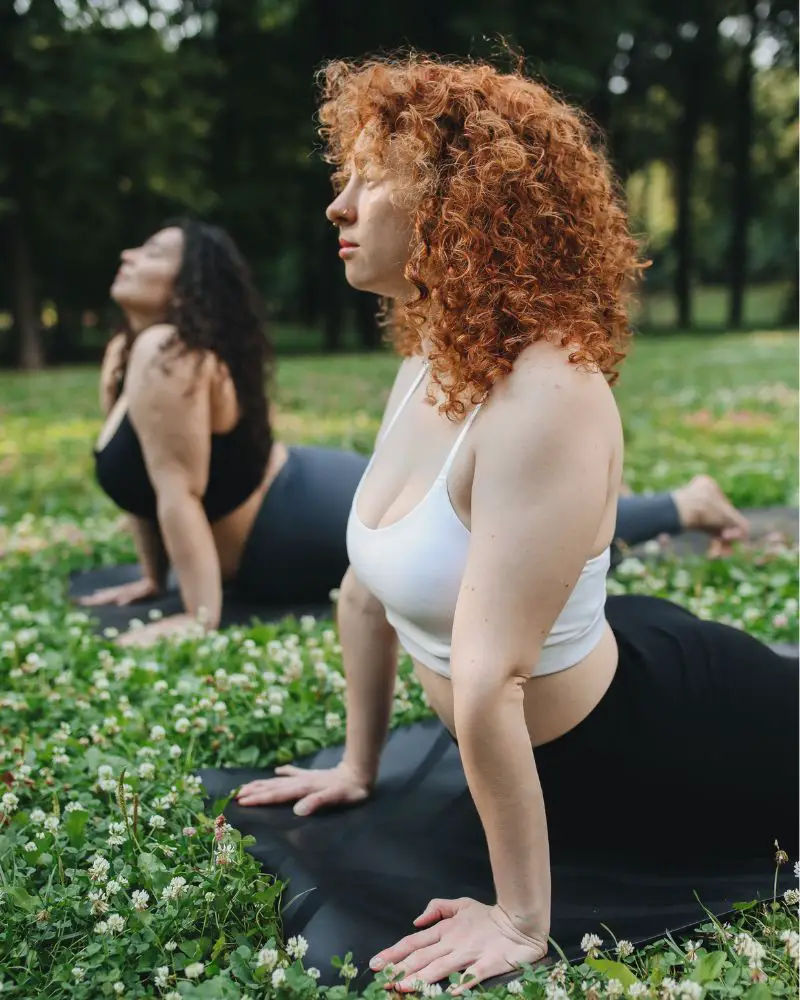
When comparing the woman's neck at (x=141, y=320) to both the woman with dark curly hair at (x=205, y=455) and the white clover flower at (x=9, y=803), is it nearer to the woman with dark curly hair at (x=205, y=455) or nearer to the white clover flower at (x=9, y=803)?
the woman with dark curly hair at (x=205, y=455)

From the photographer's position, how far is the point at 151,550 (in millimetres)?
4789

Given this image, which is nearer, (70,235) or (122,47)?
(122,47)

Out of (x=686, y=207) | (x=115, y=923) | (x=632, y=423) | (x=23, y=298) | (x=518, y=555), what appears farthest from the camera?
(x=686, y=207)

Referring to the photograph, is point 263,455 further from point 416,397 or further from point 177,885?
point 177,885

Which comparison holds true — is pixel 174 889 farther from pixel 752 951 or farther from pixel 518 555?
pixel 752 951

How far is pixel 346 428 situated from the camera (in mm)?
9242

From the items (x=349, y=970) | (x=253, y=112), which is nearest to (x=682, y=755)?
(x=349, y=970)

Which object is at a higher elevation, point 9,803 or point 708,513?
point 708,513

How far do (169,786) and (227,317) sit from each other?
219 centimetres

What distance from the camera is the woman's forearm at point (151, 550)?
15.6ft

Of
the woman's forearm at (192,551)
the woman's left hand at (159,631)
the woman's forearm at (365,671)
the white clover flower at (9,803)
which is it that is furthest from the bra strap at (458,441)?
the woman's forearm at (192,551)

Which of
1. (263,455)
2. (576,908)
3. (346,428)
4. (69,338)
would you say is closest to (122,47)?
(69,338)

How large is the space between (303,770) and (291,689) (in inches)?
23.1

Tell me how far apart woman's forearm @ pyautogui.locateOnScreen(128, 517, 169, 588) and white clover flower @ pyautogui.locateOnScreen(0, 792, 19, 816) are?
7.30ft
